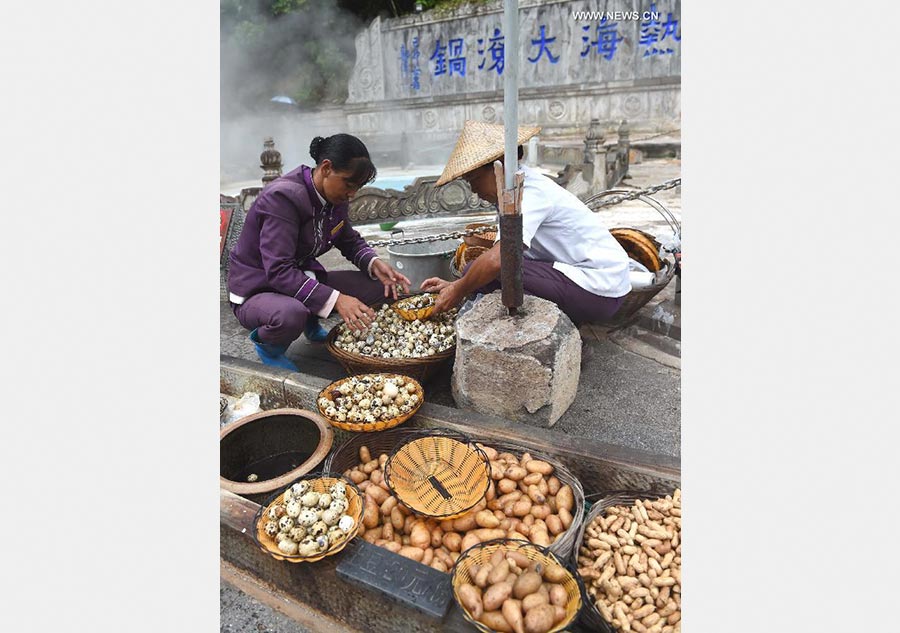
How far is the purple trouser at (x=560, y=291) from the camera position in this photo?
10.5 feet

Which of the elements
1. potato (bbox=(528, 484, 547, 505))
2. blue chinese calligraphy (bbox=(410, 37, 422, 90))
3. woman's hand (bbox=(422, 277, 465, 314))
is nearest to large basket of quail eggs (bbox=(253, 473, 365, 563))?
potato (bbox=(528, 484, 547, 505))

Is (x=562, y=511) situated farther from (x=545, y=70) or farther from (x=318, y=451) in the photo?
(x=545, y=70)

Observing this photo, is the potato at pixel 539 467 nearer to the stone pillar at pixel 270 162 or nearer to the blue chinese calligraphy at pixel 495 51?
the stone pillar at pixel 270 162

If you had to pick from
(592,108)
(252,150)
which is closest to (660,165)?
(592,108)

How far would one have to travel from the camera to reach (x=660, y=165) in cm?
1266

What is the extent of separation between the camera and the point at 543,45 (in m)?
15.4

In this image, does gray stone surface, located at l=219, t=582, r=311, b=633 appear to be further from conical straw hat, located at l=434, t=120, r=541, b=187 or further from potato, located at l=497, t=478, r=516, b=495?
A: conical straw hat, located at l=434, t=120, r=541, b=187

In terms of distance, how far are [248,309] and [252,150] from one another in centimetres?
1992

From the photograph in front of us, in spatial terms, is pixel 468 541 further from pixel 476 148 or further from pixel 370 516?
pixel 476 148

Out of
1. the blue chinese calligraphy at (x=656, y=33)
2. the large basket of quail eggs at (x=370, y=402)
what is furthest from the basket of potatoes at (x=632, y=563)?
the blue chinese calligraphy at (x=656, y=33)

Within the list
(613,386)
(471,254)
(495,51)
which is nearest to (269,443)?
(613,386)

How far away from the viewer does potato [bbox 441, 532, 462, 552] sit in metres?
1.98

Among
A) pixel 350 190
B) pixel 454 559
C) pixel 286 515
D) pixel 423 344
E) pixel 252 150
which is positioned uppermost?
pixel 252 150

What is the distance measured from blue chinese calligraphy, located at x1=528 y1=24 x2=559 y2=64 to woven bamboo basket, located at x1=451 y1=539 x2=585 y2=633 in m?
16.1
